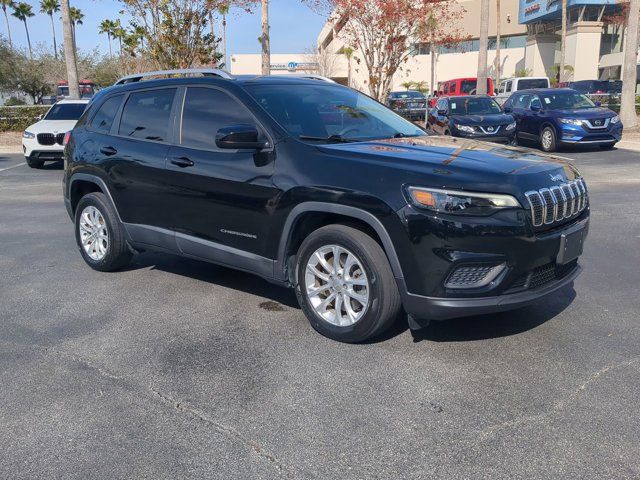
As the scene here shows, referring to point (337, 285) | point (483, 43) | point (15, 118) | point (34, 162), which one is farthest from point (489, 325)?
point (15, 118)

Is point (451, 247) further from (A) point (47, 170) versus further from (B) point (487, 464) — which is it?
(A) point (47, 170)

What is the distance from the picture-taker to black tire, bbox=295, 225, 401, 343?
13.5ft

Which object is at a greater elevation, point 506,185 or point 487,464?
point 506,185

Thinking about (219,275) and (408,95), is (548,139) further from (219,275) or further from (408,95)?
(408,95)

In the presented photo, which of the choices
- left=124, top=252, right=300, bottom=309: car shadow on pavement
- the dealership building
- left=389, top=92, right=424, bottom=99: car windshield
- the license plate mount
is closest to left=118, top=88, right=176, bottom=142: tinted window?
left=124, top=252, right=300, bottom=309: car shadow on pavement

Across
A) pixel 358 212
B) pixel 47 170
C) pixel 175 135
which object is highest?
pixel 175 135

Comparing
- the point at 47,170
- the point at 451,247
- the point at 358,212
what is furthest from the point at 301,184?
the point at 47,170

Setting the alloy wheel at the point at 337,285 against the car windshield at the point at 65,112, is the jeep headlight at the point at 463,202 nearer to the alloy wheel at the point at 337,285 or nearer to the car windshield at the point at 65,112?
the alloy wheel at the point at 337,285

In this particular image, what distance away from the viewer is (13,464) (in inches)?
121

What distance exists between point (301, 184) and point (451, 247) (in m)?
1.16

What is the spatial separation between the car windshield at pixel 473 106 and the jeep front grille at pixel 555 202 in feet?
43.3

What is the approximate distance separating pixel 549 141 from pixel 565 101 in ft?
4.35

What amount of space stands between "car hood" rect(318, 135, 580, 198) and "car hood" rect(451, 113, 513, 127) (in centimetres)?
1183

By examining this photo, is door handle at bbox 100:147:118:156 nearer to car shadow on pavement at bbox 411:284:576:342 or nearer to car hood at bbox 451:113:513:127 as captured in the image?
car shadow on pavement at bbox 411:284:576:342
